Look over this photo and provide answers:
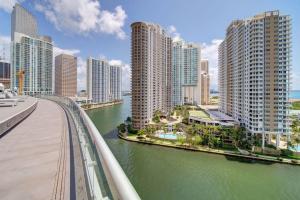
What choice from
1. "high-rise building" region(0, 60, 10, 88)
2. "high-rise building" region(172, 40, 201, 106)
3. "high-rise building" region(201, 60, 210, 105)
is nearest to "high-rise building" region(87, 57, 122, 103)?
"high-rise building" region(0, 60, 10, 88)

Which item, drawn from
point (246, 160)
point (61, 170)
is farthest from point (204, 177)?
point (61, 170)

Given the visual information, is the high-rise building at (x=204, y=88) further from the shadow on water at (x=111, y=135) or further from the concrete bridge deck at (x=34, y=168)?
the concrete bridge deck at (x=34, y=168)

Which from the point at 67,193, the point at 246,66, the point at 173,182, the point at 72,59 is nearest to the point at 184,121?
the point at 246,66

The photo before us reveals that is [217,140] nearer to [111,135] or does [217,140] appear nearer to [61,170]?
[111,135]

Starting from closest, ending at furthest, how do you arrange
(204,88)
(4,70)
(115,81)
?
(4,70), (204,88), (115,81)

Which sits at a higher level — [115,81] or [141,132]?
[115,81]

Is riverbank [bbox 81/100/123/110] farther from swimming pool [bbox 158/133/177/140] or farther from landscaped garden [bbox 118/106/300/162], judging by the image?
swimming pool [bbox 158/133/177/140]

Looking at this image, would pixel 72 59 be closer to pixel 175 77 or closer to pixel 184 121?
pixel 175 77
